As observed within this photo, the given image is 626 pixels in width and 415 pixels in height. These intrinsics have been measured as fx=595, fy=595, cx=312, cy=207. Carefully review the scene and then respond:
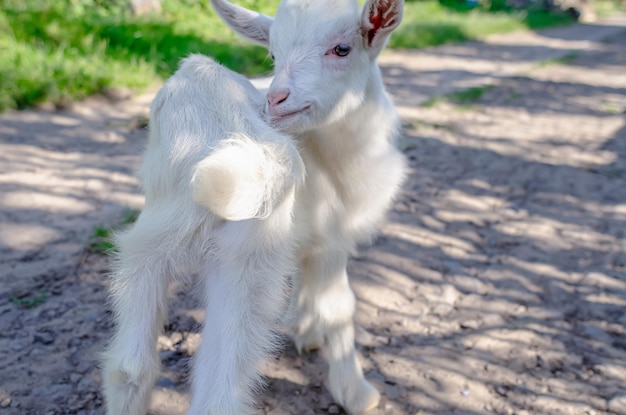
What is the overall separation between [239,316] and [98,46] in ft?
19.6

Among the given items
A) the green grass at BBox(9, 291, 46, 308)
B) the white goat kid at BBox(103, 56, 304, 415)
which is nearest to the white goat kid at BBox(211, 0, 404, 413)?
the white goat kid at BBox(103, 56, 304, 415)

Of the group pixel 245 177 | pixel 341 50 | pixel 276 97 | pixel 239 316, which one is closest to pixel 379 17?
pixel 341 50

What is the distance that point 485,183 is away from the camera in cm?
489

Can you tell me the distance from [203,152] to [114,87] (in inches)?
185

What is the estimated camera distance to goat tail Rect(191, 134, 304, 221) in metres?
1.62

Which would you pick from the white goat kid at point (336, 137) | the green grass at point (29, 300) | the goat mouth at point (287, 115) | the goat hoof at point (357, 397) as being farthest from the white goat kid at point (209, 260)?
the green grass at point (29, 300)

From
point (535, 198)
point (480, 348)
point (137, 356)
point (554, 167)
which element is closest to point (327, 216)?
point (137, 356)

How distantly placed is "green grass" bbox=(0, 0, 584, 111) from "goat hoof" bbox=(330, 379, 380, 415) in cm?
445

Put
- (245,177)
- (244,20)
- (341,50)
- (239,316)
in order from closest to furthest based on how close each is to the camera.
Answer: (245,177) → (239,316) → (341,50) → (244,20)

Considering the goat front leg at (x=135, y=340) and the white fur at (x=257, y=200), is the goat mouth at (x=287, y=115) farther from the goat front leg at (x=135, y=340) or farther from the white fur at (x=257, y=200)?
the goat front leg at (x=135, y=340)

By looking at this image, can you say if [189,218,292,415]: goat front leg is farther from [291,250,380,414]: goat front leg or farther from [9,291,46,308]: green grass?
[9,291,46,308]: green grass

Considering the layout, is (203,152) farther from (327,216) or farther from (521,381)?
(521,381)

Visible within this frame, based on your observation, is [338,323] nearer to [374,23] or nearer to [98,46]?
[374,23]

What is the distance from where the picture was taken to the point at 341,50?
250 centimetres
